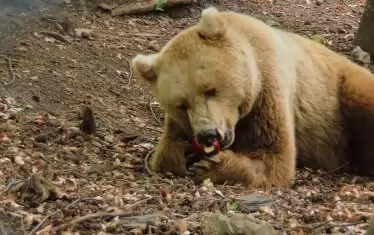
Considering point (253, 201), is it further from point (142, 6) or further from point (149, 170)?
point (142, 6)

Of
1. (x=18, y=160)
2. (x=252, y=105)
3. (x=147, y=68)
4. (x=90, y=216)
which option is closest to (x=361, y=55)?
(x=252, y=105)

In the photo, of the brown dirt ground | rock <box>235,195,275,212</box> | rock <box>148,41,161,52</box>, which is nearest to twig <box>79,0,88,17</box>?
the brown dirt ground

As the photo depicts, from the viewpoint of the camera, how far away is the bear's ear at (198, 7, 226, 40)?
19.1 feet

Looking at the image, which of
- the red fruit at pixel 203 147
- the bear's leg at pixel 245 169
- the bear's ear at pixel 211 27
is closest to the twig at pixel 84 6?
the bear's ear at pixel 211 27

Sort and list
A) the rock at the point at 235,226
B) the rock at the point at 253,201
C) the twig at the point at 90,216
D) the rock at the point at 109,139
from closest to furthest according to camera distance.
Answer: the rock at the point at 235,226 < the twig at the point at 90,216 < the rock at the point at 253,201 < the rock at the point at 109,139

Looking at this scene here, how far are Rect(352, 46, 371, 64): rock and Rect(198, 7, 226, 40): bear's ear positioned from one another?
403 centimetres

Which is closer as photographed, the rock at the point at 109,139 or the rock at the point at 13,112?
the rock at the point at 13,112

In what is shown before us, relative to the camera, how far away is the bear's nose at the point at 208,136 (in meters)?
5.43

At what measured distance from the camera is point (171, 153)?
603cm

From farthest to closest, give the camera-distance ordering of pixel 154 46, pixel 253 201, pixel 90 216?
pixel 154 46, pixel 253 201, pixel 90 216

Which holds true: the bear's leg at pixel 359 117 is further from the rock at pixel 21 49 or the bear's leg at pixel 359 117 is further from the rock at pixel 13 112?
the rock at pixel 21 49

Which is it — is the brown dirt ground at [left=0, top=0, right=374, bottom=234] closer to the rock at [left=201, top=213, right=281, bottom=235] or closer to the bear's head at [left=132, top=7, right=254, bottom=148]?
the rock at [left=201, top=213, right=281, bottom=235]

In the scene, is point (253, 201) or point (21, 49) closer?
point (253, 201)

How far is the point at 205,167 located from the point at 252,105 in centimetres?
63
